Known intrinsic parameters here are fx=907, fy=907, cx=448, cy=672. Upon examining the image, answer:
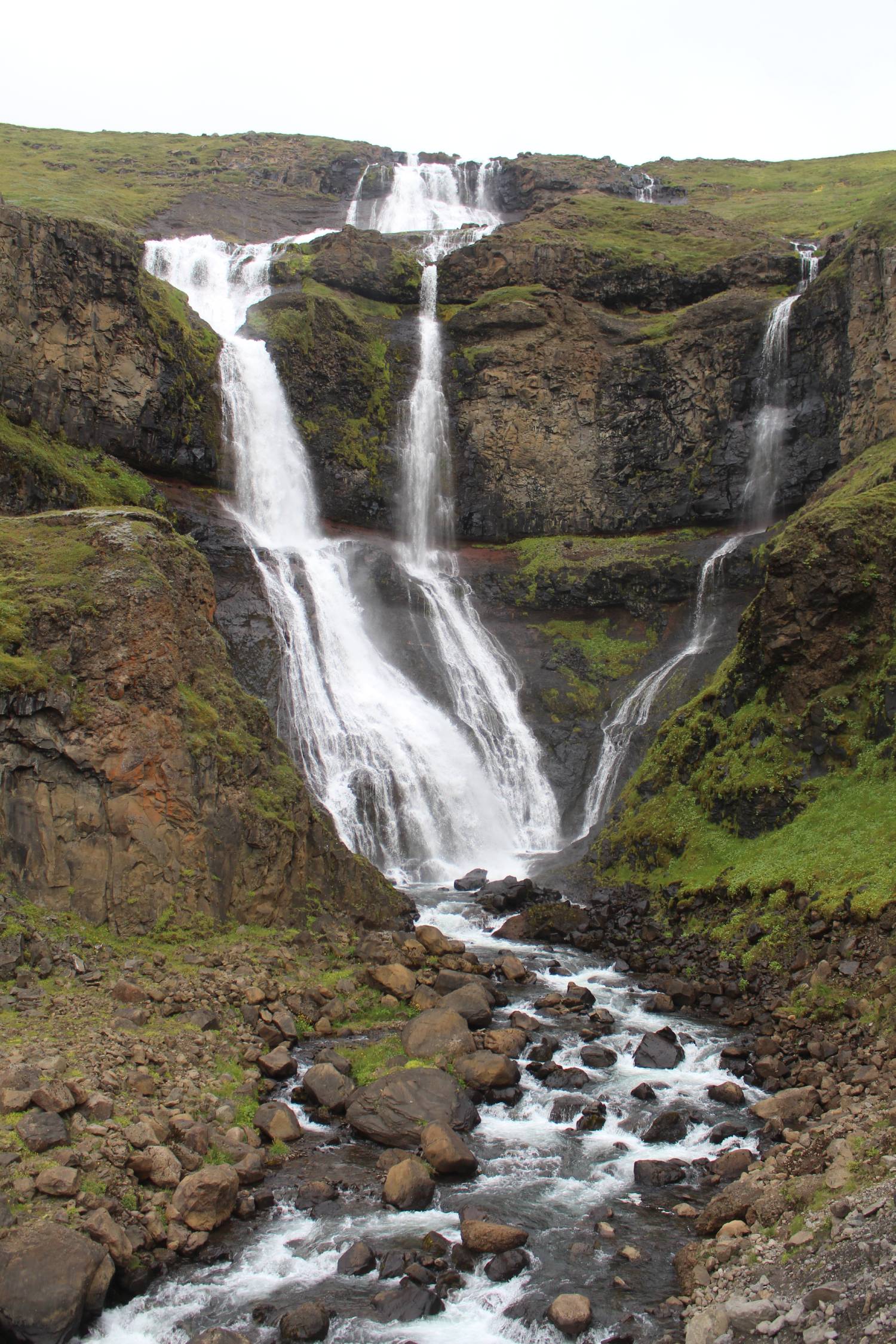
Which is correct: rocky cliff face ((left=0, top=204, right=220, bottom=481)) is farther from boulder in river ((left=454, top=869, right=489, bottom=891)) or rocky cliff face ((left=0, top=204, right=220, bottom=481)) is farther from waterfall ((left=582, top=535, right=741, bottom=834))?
boulder in river ((left=454, top=869, right=489, bottom=891))

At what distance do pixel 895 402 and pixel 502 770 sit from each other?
16.9 m

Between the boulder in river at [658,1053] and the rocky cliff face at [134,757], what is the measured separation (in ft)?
20.2

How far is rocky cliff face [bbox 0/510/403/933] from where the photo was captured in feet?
45.0

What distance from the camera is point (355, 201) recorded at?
66375 millimetres

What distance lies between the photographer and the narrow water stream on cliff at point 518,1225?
24.2ft

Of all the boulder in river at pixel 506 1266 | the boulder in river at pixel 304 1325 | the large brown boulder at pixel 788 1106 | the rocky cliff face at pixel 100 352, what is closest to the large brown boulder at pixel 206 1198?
the boulder in river at pixel 304 1325

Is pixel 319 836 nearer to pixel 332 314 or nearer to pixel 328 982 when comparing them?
pixel 328 982

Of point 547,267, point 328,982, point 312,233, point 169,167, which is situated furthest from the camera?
point 169,167

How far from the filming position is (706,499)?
3650 centimetres

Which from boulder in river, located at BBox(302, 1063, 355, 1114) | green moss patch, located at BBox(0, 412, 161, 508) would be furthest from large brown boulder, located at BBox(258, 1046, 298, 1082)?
green moss patch, located at BBox(0, 412, 161, 508)

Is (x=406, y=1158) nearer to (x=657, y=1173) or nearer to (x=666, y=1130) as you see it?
(x=657, y=1173)

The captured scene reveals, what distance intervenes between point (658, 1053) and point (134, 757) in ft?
29.9

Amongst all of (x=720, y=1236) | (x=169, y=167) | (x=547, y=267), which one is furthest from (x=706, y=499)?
(x=169, y=167)

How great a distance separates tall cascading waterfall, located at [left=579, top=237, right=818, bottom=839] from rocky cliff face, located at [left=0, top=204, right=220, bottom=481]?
1757 cm
